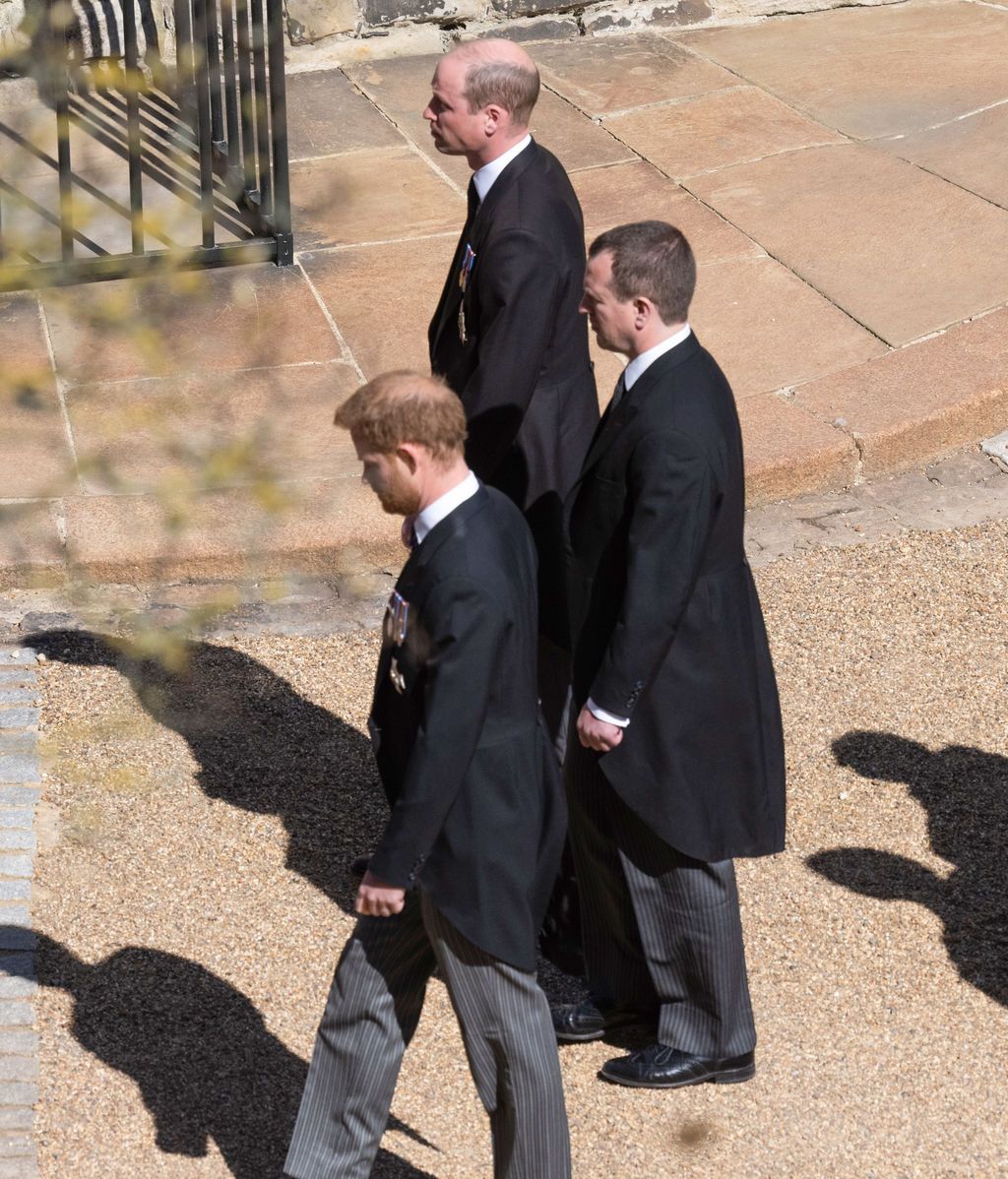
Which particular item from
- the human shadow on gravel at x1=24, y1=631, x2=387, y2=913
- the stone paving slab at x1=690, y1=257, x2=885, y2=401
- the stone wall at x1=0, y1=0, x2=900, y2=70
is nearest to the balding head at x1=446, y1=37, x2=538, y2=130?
the human shadow on gravel at x1=24, y1=631, x2=387, y2=913

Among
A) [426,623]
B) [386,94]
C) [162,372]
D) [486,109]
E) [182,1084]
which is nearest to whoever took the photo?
[426,623]

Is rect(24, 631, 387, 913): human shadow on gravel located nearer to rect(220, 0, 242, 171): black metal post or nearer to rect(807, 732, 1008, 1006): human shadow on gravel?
rect(807, 732, 1008, 1006): human shadow on gravel

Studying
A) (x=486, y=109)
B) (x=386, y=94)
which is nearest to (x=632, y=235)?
(x=486, y=109)

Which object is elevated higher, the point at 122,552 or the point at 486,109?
the point at 486,109

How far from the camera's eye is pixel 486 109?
12.1ft

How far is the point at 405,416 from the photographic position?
8.86 feet

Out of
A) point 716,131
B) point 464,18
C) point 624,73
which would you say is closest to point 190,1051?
point 716,131

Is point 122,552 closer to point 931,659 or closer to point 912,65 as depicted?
point 931,659

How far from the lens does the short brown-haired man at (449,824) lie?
271 centimetres

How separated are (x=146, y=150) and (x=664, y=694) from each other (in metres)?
5.64

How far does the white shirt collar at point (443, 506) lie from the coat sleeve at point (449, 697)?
123mm

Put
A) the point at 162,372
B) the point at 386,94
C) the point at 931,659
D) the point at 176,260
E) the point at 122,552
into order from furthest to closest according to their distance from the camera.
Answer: the point at 386,94, the point at 176,260, the point at 162,372, the point at 122,552, the point at 931,659

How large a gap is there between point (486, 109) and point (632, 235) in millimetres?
736

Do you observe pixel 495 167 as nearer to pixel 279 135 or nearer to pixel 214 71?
pixel 279 135
